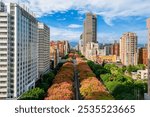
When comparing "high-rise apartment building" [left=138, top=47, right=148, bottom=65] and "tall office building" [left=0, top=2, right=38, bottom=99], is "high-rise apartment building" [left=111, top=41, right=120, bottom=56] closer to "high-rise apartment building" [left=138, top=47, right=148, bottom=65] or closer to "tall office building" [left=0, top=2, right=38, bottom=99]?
"high-rise apartment building" [left=138, top=47, right=148, bottom=65]

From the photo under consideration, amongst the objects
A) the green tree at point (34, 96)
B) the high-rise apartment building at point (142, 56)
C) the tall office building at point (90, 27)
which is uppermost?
the tall office building at point (90, 27)

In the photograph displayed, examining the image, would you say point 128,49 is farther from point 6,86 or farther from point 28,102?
point 28,102

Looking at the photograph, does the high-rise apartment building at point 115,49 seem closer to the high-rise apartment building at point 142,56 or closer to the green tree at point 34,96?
the high-rise apartment building at point 142,56

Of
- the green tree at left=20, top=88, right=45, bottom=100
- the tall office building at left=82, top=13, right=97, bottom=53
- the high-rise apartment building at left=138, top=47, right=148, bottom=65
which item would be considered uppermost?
the tall office building at left=82, top=13, right=97, bottom=53

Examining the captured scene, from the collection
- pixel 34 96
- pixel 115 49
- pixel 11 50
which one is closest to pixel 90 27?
pixel 115 49

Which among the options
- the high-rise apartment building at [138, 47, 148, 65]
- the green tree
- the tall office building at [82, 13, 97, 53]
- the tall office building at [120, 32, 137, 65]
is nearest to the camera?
the green tree

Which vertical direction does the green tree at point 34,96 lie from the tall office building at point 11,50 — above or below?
below

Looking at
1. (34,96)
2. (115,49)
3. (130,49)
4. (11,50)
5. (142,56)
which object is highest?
(115,49)

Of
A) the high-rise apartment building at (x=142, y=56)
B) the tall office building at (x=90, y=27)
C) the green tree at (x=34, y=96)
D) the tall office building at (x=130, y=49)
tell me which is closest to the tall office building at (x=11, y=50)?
the green tree at (x=34, y=96)

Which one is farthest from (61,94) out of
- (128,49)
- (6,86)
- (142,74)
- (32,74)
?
(128,49)

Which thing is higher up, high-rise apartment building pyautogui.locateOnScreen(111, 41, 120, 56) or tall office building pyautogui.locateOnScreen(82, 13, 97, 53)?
tall office building pyautogui.locateOnScreen(82, 13, 97, 53)

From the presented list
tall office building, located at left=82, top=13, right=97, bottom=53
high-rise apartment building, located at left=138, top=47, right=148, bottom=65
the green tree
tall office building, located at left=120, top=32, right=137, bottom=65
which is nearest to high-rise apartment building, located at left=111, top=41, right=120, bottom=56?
tall office building, located at left=82, top=13, right=97, bottom=53

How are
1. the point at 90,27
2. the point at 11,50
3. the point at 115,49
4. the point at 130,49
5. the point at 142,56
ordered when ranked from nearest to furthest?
the point at 11,50, the point at 142,56, the point at 130,49, the point at 115,49, the point at 90,27

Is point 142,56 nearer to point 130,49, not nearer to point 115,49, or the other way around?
point 130,49
